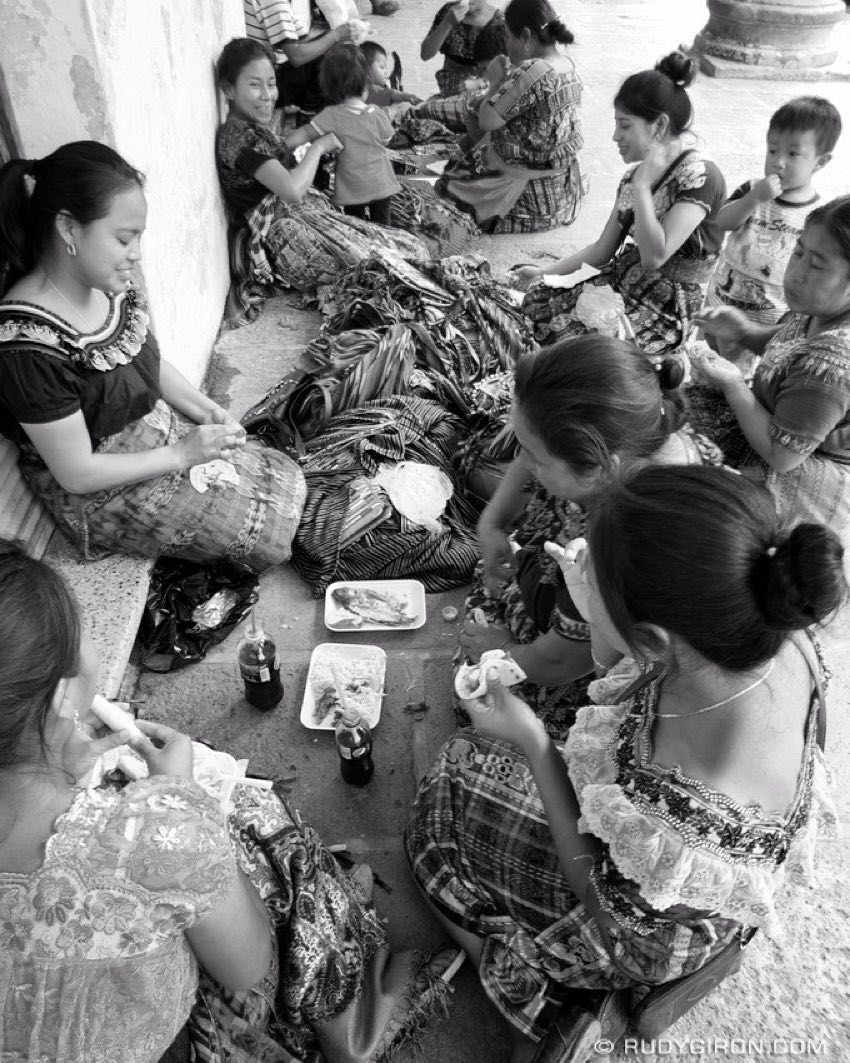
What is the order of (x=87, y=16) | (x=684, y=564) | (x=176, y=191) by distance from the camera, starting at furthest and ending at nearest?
(x=176, y=191) → (x=87, y=16) → (x=684, y=564)

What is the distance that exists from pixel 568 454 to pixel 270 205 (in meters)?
3.56

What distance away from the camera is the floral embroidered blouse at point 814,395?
2488 millimetres

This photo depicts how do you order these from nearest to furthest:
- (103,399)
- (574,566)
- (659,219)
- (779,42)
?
(574,566) → (103,399) → (659,219) → (779,42)

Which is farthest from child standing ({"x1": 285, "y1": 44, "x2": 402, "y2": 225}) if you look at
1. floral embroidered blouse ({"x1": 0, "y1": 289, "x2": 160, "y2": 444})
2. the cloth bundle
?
floral embroidered blouse ({"x1": 0, "y1": 289, "x2": 160, "y2": 444})

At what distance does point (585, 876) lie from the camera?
1720 millimetres

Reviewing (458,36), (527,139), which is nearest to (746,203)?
(527,139)

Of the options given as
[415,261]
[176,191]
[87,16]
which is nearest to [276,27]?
[415,261]

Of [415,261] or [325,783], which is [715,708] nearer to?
[325,783]

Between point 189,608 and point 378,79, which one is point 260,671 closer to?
point 189,608

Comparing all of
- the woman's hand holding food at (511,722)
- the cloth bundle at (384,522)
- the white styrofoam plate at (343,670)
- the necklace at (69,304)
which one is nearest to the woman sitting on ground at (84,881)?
the woman's hand holding food at (511,722)

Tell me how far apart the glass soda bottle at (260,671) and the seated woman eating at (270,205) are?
2.85 m

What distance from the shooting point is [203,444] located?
2.71 metres

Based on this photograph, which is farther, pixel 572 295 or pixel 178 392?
pixel 572 295

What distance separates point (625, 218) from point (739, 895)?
3.53m
